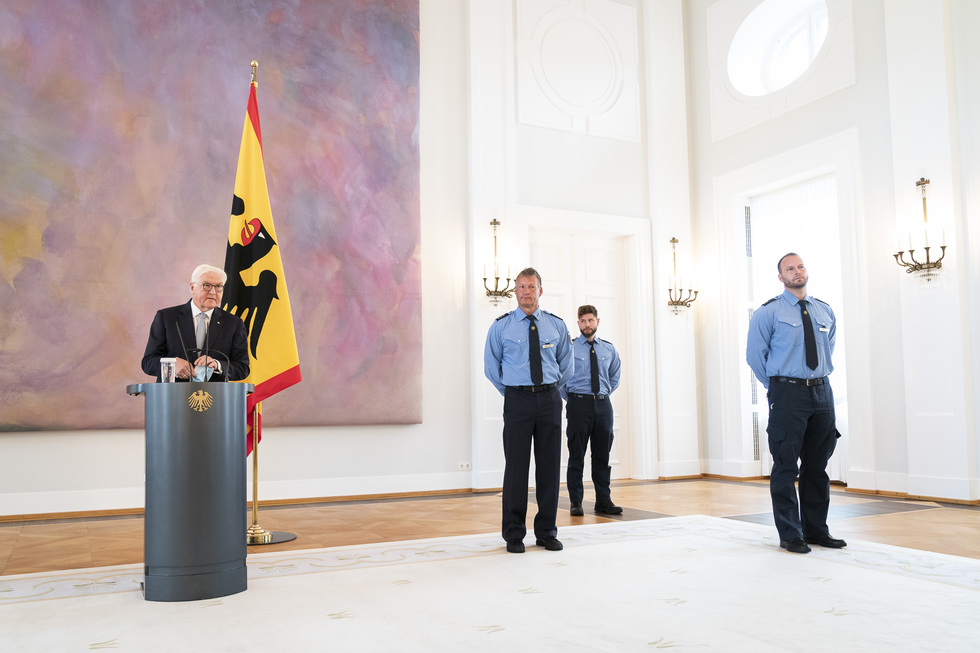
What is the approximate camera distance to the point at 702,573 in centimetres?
359

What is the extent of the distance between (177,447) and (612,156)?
6856 millimetres

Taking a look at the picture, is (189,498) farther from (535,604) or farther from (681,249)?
(681,249)

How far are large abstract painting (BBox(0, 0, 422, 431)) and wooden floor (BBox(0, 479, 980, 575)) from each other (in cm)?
101

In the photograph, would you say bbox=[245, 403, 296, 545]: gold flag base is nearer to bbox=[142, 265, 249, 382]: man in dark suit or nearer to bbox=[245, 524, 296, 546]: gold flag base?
bbox=[245, 524, 296, 546]: gold flag base

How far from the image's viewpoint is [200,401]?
128 inches

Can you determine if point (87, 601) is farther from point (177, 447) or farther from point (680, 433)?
point (680, 433)

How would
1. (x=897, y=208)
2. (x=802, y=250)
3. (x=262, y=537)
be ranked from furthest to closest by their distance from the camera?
(x=802, y=250) < (x=897, y=208) < (x=262, y=537)

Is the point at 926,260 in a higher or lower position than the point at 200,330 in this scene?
higher

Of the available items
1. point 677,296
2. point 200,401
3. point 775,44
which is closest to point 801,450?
point 200,401

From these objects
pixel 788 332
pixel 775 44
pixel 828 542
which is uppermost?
pixel 775 44

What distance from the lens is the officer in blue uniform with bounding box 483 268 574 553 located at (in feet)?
14.4

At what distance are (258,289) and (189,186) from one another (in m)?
2.43

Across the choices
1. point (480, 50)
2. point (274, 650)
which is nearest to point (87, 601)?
point (274, 650)

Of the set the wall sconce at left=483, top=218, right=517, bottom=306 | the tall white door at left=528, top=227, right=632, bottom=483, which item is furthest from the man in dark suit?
the tall white door at left=528, top=227, right=632, bottom=483
